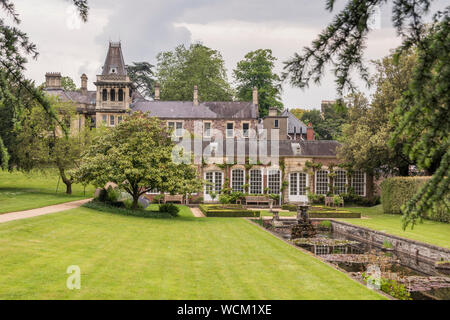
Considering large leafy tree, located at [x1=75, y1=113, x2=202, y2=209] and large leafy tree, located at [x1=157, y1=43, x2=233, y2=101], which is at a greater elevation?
large leafy tree, located at [x1=157, y1=43, x2=233, y2=101]

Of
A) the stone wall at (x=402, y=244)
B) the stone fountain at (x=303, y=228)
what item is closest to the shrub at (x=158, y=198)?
the stone fountain at (x=303, y=228)

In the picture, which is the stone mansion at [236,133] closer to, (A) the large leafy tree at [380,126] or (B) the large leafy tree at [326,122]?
(A) the large leafy tree at [380,126]

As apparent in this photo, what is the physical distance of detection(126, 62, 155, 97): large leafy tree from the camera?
65.1 metres

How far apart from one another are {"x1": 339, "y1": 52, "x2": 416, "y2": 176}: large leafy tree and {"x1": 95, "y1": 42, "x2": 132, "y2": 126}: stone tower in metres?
31.1

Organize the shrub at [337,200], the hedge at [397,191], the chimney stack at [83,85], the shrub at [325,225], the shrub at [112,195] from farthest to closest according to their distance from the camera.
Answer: the chimney stack at [83,85], the shrub at [337,200], the hedge at [397,191], the shrub at [112,195], the shrub at [325,225]

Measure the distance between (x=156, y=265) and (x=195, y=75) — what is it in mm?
49232

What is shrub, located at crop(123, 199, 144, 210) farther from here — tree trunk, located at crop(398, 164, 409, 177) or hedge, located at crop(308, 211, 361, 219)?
tree trunk, located at crop(398, 164, 409, 177)

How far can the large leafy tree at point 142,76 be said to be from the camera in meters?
65.1

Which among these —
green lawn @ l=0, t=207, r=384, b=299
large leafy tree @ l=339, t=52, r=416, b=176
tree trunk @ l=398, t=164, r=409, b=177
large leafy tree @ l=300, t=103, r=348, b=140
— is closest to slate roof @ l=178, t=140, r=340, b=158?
large leafy tree @ l=339, t=52, r=416, b=176

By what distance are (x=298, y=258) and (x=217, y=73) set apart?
50.3 m

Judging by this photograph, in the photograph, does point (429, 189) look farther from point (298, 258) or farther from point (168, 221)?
point (168, 221)

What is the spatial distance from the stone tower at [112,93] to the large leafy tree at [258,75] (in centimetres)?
1591

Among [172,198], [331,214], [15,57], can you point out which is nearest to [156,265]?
[15,57]

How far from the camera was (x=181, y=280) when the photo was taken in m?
8.20
